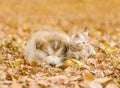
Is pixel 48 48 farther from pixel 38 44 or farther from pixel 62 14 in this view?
pixel 62 14

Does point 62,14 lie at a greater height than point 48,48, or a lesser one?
greater

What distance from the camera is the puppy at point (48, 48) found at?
689 cm

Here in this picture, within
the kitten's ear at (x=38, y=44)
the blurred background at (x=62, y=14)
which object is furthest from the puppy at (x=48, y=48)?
the blurred background at (x=62, y=14)

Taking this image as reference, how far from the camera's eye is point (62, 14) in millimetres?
20406

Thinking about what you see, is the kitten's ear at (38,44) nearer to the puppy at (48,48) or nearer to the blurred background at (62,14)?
the puppy at (48,48)

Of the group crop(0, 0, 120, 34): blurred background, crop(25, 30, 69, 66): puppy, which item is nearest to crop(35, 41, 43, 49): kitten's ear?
crop(25, 30, 69, 66): puppy

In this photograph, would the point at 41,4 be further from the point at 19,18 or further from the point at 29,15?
the point at 19,18

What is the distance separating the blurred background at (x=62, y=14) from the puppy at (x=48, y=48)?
8736 millimetres

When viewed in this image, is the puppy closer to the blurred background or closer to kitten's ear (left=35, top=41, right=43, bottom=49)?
kitten's ear (left=35, top=41, right=43, bottom=49)

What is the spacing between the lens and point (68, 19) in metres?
19.2

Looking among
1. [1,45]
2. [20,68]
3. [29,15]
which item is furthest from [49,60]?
[29,15]

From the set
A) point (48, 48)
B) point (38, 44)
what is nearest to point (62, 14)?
point (38, 44)

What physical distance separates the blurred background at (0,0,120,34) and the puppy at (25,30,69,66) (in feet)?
28.7

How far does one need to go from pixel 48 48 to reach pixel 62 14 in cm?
1353
